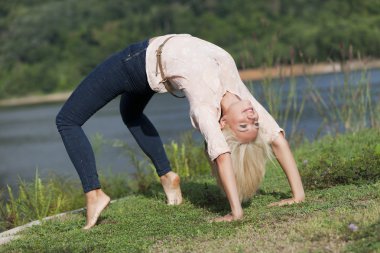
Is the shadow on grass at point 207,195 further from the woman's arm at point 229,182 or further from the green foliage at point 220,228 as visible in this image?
the woman's arm at point 229,182

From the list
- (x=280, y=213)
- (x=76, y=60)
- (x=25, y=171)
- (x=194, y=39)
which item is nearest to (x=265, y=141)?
(x=280, y=213)

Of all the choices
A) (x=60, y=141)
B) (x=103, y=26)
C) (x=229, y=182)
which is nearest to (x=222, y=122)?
(x=229, y=182)

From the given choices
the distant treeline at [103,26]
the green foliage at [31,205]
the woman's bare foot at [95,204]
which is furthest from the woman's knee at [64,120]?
the distant treeline at [103,26]

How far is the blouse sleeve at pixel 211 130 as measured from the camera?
4039mm

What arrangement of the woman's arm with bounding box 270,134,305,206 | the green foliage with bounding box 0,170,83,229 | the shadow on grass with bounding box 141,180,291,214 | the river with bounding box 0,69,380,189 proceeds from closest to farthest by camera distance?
1. the woman's arm with bounding box 270,134,305,206
2. the shadow on grass with bounding box 141,180,291,214
3. the green foliage with bounding box 0,170,83,229
4. the river with bounding box 0,69,380,189

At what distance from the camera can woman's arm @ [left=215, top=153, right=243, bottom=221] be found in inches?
158

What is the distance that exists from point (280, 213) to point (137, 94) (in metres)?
1.37

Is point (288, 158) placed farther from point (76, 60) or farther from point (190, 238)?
point (76, 60)

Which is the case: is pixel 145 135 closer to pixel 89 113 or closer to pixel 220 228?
pixel 89 113

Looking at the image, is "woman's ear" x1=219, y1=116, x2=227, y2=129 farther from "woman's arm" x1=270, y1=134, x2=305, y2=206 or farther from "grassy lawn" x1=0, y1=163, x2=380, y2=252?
"grassy lawn" x1=0, y1=163, x2=380, y2=252

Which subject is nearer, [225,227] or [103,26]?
[225,227]

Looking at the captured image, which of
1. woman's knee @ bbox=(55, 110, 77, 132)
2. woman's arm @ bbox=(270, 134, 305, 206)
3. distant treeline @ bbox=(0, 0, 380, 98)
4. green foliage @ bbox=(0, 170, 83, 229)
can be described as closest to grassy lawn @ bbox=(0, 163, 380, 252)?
woman's arm @ bbox=(270, 134, 305, 206)

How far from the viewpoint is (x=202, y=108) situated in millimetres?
4145

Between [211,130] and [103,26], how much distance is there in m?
69.5
